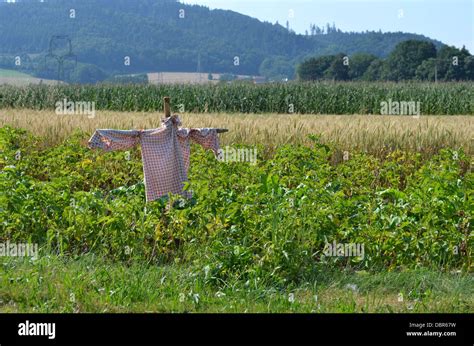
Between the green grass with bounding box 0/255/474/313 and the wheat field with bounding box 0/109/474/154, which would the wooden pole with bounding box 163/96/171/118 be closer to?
the green grass with bounding box 0/255/474/313

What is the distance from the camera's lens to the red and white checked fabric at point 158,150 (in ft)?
30.2

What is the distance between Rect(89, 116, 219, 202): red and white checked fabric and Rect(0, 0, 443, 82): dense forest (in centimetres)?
11113

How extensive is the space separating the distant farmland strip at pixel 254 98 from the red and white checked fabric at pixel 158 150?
24.0m

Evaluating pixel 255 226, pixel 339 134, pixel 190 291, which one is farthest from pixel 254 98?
pixel 190 291

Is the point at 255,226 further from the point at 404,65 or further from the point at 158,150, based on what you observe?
the point at 404,65

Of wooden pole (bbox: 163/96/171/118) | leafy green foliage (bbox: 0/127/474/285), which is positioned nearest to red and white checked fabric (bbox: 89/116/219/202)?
wooden pole (bbox: 163/96/171/118)

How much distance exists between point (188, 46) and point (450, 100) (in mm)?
124336

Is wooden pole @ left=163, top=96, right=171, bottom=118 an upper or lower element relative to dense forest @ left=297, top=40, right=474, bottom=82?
lower

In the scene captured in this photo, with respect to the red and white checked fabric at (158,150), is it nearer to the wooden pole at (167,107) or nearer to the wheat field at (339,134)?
the wooden pole at (167,107)

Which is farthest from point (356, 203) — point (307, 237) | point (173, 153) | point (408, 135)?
point (408, 135)

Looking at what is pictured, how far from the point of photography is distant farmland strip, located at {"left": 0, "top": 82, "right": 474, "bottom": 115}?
34.9 meters

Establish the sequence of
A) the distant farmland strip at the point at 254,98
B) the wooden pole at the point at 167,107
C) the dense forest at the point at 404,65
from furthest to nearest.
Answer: the dense forest at the point at 404,65 → the distant farmland strip at the point at 254,98 → the wooden pole at the point at 167,107

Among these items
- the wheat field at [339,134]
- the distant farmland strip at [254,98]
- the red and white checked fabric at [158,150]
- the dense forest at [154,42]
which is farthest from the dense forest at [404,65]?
the red and white checked fabric at [158,150]

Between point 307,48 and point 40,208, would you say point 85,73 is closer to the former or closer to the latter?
point 307,48
